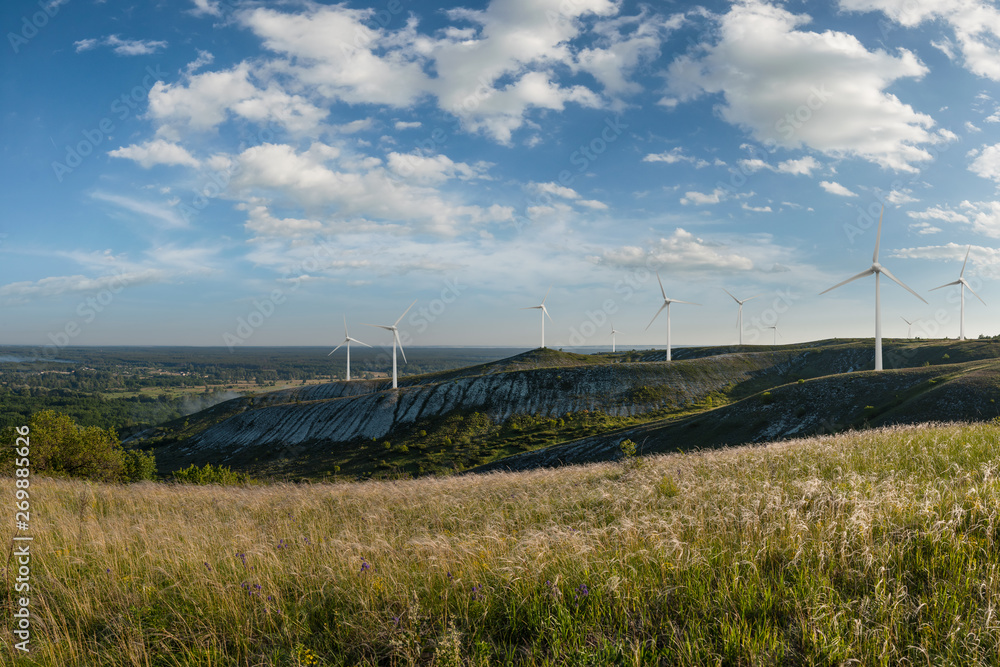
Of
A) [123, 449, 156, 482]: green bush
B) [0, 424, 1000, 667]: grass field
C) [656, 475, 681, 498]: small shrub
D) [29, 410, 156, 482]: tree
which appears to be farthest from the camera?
[123, 449, 156, 482]: green bush

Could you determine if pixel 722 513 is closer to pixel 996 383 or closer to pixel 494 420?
pixel 996 383

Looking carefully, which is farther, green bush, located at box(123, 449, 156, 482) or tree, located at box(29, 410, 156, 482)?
green bush, located at box(123, 449, 156, 482)

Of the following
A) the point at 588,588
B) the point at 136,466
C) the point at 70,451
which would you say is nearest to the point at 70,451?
the point at 70,451

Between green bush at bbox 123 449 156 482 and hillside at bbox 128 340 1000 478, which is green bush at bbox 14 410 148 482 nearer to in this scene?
green bush at bbox 123 449 156 482

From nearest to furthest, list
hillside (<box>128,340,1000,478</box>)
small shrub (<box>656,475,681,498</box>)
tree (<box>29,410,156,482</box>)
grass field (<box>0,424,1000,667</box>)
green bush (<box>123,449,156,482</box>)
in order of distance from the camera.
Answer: grass field (<box>0,424,1000,667</box>)
small shrub (<box>656,475,681,498</box>)
tree (<box>29,410,156,482</box>)
green bush (<box>123,449,156,482</box>)
hillside (<box>128,340,1000,478</box>)

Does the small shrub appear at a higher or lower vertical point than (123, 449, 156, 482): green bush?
higher

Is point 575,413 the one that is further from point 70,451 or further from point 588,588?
point 588,588

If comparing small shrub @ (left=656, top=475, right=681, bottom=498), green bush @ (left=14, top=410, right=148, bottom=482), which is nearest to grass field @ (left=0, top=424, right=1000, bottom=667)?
small shrub @ (left=656, top=475, right=681, bottom=498)
